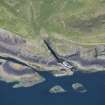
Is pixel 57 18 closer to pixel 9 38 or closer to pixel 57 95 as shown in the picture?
pixel 9 38

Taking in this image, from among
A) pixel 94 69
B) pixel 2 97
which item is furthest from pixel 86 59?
pixel 2 97

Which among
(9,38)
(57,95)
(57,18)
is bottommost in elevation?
(57,95)

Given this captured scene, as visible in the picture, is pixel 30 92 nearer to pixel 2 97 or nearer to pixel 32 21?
pixel 2 97

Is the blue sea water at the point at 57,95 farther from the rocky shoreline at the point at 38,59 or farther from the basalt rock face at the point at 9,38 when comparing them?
the basalt rock face at the point at 9,38

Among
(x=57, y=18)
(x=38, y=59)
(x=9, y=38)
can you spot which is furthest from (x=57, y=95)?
(x=57, y=18)

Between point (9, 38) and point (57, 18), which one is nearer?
point (9, 38)

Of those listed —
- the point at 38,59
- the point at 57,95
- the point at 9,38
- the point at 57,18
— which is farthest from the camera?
the point at 57,18

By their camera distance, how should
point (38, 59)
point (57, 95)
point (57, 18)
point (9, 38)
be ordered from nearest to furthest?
point (57, 95) → point (38, 59) → point (9, 38) → point (57, 18)

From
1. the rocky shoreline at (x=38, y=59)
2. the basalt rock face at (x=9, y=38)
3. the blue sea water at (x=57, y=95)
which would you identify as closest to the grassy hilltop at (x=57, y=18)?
the basalt rock face at (x=9, y=38)
